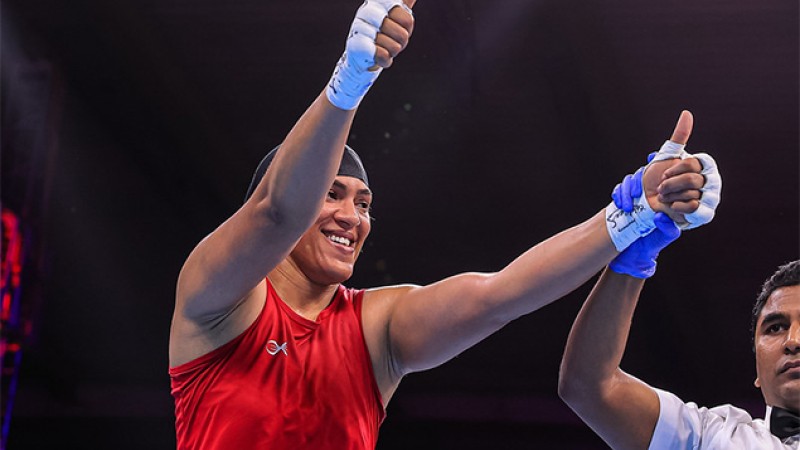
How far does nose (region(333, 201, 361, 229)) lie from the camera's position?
1.81 meters

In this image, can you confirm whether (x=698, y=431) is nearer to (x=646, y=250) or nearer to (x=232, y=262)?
(x=646, y=250)

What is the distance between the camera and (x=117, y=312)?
14.9 feet

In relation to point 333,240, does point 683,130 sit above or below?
above

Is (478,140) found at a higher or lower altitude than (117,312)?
higher

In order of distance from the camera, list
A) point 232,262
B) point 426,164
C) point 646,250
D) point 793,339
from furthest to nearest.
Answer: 1. point 426,164
2. point 793,339
3. point 646,250
4. point 232,262

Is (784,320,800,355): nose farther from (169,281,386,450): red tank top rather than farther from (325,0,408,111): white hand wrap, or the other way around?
(325,0,408,111): white hand wrap

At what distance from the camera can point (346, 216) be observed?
5.95ft

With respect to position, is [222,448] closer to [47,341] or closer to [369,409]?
[369,409]

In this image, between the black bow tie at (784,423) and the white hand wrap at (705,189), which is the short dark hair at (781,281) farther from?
the white hand wrap at (705,189)

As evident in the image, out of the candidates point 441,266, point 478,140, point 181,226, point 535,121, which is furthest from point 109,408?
point 535,121

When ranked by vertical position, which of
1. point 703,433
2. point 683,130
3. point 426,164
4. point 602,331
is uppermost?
point 426,164

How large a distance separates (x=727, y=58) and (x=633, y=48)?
43 centimetres

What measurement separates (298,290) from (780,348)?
1144 millimetres

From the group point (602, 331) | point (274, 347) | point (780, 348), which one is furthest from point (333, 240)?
point (780, 348)
